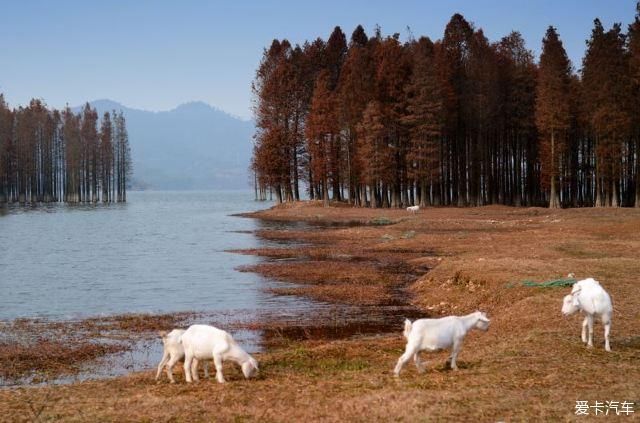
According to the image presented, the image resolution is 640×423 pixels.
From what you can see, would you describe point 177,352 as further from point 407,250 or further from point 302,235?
point 302,235

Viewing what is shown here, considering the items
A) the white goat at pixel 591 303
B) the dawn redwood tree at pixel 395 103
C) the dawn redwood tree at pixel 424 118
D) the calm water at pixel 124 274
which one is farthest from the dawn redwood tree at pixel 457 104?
the white goat at pixel 591 303

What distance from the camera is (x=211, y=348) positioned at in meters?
10.8

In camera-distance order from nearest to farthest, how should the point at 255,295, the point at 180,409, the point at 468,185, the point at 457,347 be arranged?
the point at 180,409
the point at 457,347
the point at 255,295
the point at 468,185

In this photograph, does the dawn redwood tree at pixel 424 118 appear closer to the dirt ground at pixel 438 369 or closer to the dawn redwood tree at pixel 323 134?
the dawn redwood tree at pixel 323 134

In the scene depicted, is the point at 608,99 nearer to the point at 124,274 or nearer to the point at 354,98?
the point at 354,98

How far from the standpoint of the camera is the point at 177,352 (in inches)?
443

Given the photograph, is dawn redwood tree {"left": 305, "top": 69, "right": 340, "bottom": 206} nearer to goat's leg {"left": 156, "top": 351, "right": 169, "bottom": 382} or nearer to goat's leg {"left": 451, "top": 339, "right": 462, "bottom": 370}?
goat's leg {"left": 156, "top": 351, "right": 169, "bottom": 382}

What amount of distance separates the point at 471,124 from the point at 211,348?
199 feet

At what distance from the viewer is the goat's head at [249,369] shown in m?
11.0

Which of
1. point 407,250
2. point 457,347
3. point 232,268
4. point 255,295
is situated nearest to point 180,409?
point 457,347

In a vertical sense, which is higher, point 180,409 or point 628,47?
point 628,47

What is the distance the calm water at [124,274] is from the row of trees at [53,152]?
77.1m

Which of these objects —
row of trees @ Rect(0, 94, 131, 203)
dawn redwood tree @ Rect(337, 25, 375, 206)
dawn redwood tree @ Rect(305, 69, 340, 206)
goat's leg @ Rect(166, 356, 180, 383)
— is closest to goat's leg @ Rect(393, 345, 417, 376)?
goat's leg @ Rect(166, 356, 180, 383)

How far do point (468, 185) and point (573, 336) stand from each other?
191 ft
